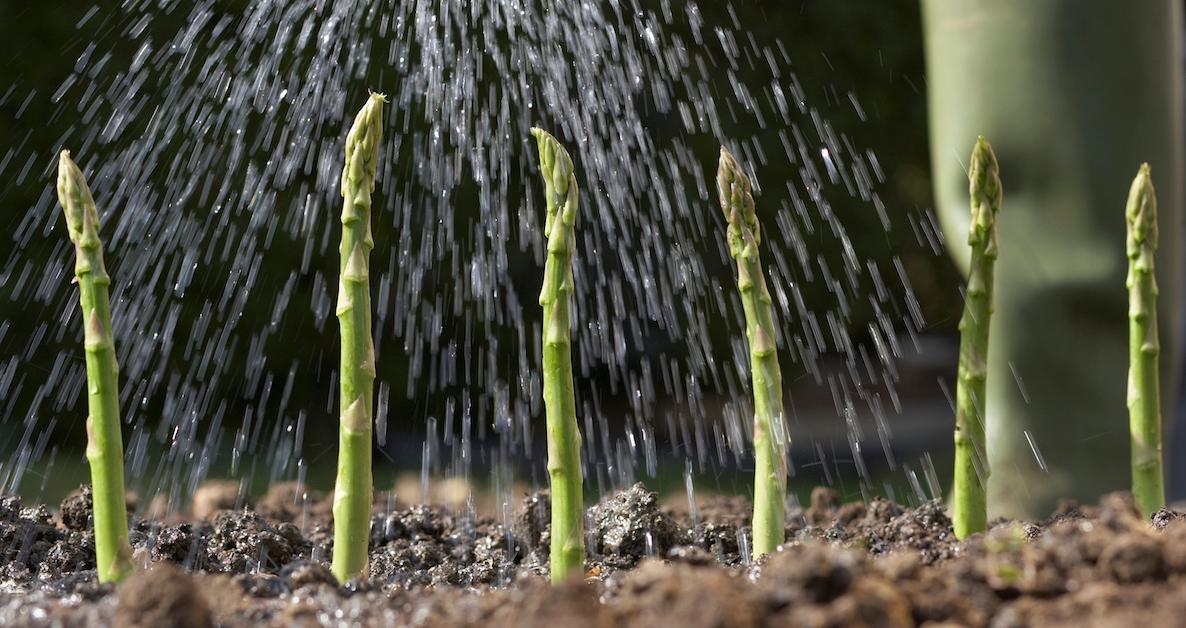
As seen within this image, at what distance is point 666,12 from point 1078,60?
7.43ft

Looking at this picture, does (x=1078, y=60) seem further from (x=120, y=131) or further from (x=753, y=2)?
(x=120, y=131)

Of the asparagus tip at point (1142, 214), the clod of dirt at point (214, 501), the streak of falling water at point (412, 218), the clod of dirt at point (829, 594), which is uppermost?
the streak of falling water at point (412, 218)

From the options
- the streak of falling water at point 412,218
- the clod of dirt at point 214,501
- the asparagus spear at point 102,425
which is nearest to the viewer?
the asparagus spear at point 102,425

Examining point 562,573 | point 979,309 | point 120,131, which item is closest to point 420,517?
point 562,573

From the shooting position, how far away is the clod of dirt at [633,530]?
8.77 ft

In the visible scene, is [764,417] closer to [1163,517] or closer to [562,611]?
[1163,517]

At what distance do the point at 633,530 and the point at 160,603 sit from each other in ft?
4.80

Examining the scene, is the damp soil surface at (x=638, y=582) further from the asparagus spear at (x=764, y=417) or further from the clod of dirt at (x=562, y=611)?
the asparagus spear at (x=764, y=417)

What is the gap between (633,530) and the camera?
2.69 metres

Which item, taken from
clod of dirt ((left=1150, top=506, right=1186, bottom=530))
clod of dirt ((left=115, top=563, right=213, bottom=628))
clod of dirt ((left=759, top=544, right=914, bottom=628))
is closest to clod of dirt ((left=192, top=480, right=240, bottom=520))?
clod of dirt ((left=115, top=563, right=213, bottom=628))

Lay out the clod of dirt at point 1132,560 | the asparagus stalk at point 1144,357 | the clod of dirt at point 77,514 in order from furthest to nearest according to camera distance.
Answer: the clod of dirt at point 77,514 < the asparagus stalk at point 1144,357 < the clod of dirt at point 1132,560

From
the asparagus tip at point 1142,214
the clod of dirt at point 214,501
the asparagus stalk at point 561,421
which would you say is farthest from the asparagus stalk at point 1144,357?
the clod of dirt at point 214,501

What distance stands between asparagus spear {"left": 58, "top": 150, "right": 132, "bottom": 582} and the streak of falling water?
279 centimetres

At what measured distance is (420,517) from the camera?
3045 mm
